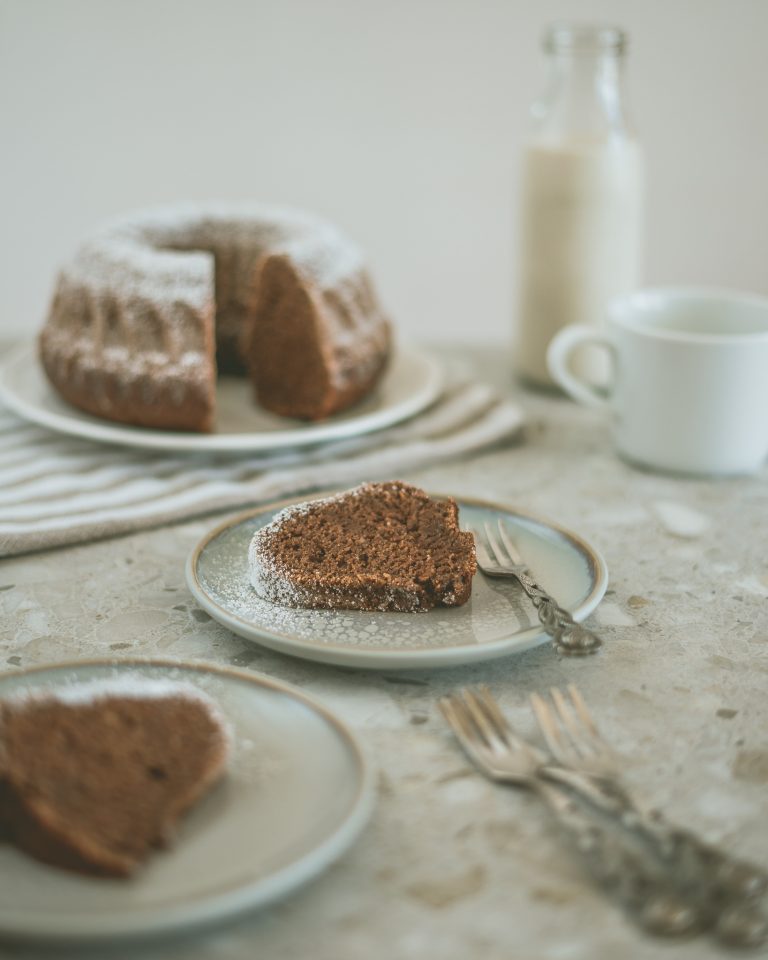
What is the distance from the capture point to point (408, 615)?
3.57 ft

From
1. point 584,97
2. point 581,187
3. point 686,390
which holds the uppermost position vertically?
point 584,97

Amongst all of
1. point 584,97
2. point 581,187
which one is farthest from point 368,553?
point 584,97

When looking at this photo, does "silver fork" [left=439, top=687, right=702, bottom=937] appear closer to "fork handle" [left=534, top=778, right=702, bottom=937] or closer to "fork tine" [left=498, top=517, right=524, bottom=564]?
"fork handle" [left=534, top=778, right=702, bottom=937]

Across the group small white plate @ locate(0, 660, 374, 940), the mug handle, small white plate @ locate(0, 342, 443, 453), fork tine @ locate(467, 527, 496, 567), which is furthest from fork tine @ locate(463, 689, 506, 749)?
the mug handle

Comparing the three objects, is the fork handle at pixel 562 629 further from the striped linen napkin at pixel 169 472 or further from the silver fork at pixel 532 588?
→ the striped linen napkin at pixel 169 472

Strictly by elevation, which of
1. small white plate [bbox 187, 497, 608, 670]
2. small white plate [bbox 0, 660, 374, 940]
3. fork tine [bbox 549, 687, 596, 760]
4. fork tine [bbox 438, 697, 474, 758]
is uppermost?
small white plate [bbox 0, 660, 374, 940]

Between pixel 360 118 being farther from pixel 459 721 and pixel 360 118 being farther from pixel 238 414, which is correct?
pixel 459 721

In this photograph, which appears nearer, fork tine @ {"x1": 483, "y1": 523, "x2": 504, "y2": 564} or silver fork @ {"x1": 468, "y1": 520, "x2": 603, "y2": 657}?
silver fork @ {"x1": 468, "y1": 520, "x2": 603, "y2": 657}

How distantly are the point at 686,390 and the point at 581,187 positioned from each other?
18.6 inches

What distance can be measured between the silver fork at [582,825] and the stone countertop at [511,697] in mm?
15

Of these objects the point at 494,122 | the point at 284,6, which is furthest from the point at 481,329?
the point at 284,6

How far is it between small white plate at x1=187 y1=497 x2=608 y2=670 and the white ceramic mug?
1.39 ft

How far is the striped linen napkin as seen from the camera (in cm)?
137

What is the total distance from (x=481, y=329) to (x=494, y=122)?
633 millimetres
